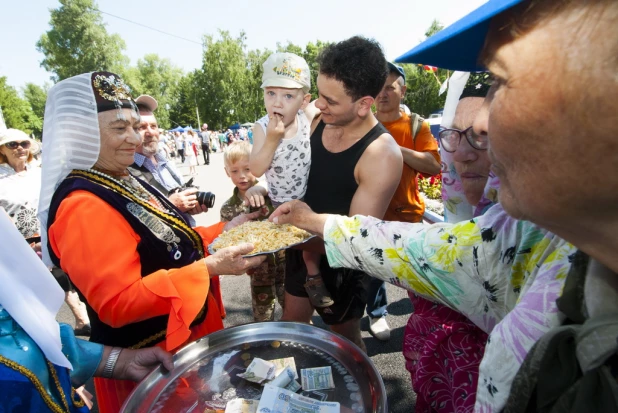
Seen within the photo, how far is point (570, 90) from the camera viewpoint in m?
0.47

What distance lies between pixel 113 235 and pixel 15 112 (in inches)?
2418

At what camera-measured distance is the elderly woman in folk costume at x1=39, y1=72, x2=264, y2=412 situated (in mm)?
1585

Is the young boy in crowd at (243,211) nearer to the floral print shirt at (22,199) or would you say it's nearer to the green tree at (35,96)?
the floral print shirt at (22,199)

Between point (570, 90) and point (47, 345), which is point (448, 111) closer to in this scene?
point (570, 90)

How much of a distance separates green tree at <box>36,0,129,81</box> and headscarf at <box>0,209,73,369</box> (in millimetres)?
44576

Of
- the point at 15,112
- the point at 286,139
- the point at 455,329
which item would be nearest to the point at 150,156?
the point at 286,139

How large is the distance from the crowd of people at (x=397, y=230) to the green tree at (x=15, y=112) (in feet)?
179

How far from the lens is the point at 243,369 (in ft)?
5.01

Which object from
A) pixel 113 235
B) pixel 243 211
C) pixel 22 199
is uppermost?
pixel 113 235

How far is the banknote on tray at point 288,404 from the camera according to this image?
3.98 ft

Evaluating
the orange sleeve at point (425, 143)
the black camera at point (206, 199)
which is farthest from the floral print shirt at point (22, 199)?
the orange sleeve at point (425, 143)

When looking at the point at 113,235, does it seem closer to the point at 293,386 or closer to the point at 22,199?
→ the point at 293,386

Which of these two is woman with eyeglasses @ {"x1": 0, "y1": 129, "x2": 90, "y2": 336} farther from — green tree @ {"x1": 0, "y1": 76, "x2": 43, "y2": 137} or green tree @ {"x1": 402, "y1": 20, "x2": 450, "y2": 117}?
green tree @ {"x1": 0, "y1": 76, "x2": 43, "y2": 137}

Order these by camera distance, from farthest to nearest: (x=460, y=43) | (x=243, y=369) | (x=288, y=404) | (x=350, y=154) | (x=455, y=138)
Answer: (x=350, y=154)
(x=455, y=138)
(x=243, y=369)
(x=288, y=404)
(x=460, y=43)
